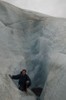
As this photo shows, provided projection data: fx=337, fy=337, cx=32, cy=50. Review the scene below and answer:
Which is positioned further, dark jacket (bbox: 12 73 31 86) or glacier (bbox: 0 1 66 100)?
dark jacket (bbox: 12 73 31 86)

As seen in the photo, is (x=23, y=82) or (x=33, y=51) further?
(x=33, y=51)

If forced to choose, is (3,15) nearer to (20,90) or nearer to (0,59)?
(0,59)

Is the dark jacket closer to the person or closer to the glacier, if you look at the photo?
the person

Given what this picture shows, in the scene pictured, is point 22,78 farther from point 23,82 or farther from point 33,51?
point 33,51

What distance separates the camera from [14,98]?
55.6ft

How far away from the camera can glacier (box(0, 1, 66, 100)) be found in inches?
687

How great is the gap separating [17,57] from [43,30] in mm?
3852

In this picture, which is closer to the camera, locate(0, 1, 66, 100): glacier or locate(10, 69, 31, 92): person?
locate(0, 1, 66, 100): glacier

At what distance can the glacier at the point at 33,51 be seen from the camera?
1744 cm

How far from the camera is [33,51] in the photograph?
24891mm

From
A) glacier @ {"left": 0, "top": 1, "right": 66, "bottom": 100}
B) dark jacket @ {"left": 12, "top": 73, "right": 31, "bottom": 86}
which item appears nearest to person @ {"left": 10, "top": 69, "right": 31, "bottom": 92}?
dark jacket @ {"left": 12, "top": 73, "right": 31, "bottom": 86}

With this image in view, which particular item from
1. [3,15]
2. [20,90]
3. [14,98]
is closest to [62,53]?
[20,90]

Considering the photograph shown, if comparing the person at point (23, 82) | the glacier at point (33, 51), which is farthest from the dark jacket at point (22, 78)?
the glacier at point (33, 51)

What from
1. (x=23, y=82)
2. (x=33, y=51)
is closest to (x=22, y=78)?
(x=23, y=82)
